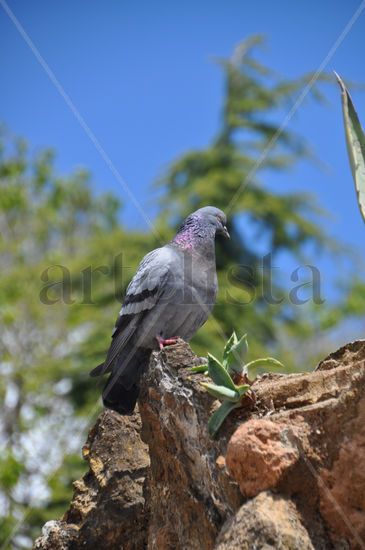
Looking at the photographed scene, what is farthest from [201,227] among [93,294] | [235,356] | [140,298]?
[93,294]

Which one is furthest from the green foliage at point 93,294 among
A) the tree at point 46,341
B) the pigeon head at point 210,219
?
the pigeon head at point 210,219

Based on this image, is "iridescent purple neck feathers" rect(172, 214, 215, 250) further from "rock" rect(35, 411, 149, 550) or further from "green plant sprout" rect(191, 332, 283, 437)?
"green plant sprout" rect(191, 332, 283, 437)

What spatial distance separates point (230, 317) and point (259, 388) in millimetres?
8302

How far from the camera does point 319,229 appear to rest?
1433 cm

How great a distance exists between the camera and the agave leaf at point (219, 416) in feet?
12.2

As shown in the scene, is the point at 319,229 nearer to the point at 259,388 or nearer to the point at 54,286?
the point at 54,286

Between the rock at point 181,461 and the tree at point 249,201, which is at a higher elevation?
the tree at point 249,201

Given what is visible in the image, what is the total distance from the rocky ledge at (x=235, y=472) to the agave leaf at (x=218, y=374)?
0.16 meters

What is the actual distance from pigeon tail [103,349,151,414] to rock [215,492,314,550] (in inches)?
75.2

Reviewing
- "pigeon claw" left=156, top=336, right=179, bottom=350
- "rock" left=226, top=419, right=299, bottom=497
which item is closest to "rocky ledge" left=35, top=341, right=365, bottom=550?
"rock" left=226, top=419, right=299, bottom=497

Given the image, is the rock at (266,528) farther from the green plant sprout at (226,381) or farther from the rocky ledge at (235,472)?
the green plant sprout at (226,381)

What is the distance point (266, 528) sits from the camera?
315 cm

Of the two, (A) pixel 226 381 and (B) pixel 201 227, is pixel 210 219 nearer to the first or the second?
(B) pixel 201 227

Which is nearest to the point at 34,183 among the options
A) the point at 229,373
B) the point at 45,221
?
the point at 45,221
